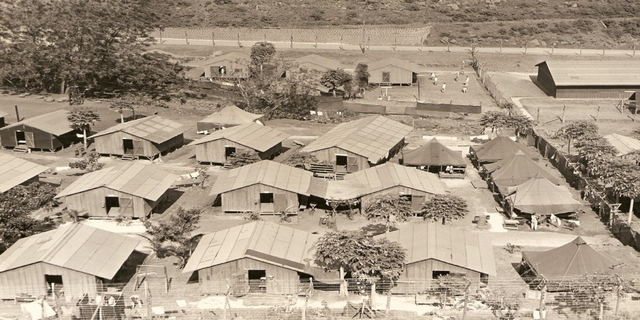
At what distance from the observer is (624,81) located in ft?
269

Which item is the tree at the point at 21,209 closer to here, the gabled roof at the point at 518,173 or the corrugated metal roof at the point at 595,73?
the gabled roof at the point at 518,173

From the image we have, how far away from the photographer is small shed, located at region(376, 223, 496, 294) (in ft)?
120

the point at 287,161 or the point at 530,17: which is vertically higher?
the point at 530,17

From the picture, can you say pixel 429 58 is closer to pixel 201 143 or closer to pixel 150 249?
pixel 201 143

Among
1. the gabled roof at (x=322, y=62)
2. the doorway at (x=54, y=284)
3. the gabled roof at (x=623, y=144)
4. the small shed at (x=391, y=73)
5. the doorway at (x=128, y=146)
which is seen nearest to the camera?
the doorway at (x=54, y=284)

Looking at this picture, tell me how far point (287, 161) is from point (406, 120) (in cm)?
2176

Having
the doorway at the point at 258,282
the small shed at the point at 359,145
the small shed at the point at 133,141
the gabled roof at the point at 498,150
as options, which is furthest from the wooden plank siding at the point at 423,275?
the small shed at the point at 133,141

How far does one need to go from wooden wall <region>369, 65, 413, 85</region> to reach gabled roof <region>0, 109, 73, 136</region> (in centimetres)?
3775

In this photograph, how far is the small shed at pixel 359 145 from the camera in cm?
5528

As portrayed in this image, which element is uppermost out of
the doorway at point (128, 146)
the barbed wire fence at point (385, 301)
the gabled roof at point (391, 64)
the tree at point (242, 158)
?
the gabled roof at point (391, 64)

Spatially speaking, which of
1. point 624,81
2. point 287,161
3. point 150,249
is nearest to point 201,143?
point 287,161

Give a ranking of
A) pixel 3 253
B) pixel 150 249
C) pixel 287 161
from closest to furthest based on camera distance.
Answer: pixel 3 253, pixel 150 249, pixel 287 161

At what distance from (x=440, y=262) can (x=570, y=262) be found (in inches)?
258

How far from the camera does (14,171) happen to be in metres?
49.9
